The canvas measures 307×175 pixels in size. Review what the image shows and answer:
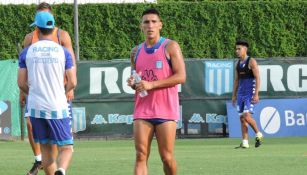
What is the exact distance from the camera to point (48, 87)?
11.4 metres

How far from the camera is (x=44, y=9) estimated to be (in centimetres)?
1357

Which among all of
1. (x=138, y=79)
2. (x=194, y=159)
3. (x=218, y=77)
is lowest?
(x=194, y=159)

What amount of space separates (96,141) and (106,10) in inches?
304

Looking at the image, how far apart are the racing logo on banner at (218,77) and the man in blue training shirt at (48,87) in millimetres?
14803

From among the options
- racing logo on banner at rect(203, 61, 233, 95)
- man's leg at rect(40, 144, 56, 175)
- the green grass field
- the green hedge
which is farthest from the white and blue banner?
man's leg at rect(40, 144, 56, 175)

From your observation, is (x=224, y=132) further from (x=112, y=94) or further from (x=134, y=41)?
(x=134, y=41)

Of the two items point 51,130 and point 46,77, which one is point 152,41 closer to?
point 46,77

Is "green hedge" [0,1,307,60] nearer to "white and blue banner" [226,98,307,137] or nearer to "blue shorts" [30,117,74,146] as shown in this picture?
"white and blue banner" [226,98,307,137]

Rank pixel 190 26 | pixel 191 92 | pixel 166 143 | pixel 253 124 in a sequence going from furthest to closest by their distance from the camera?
1. pixel 190 26
2. pixel 191 92
3. pixel 253 124
4. pixel 166 143

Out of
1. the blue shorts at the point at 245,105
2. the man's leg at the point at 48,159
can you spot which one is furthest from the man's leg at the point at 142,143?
the blue shorts at the point at 245,105

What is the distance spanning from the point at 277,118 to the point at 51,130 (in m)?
15.0

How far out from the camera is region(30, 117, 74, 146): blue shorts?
A: 37.9 ft

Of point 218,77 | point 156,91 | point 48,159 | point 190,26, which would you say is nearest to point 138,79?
point 156,91

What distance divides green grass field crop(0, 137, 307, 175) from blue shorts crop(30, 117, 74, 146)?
3.36 m
